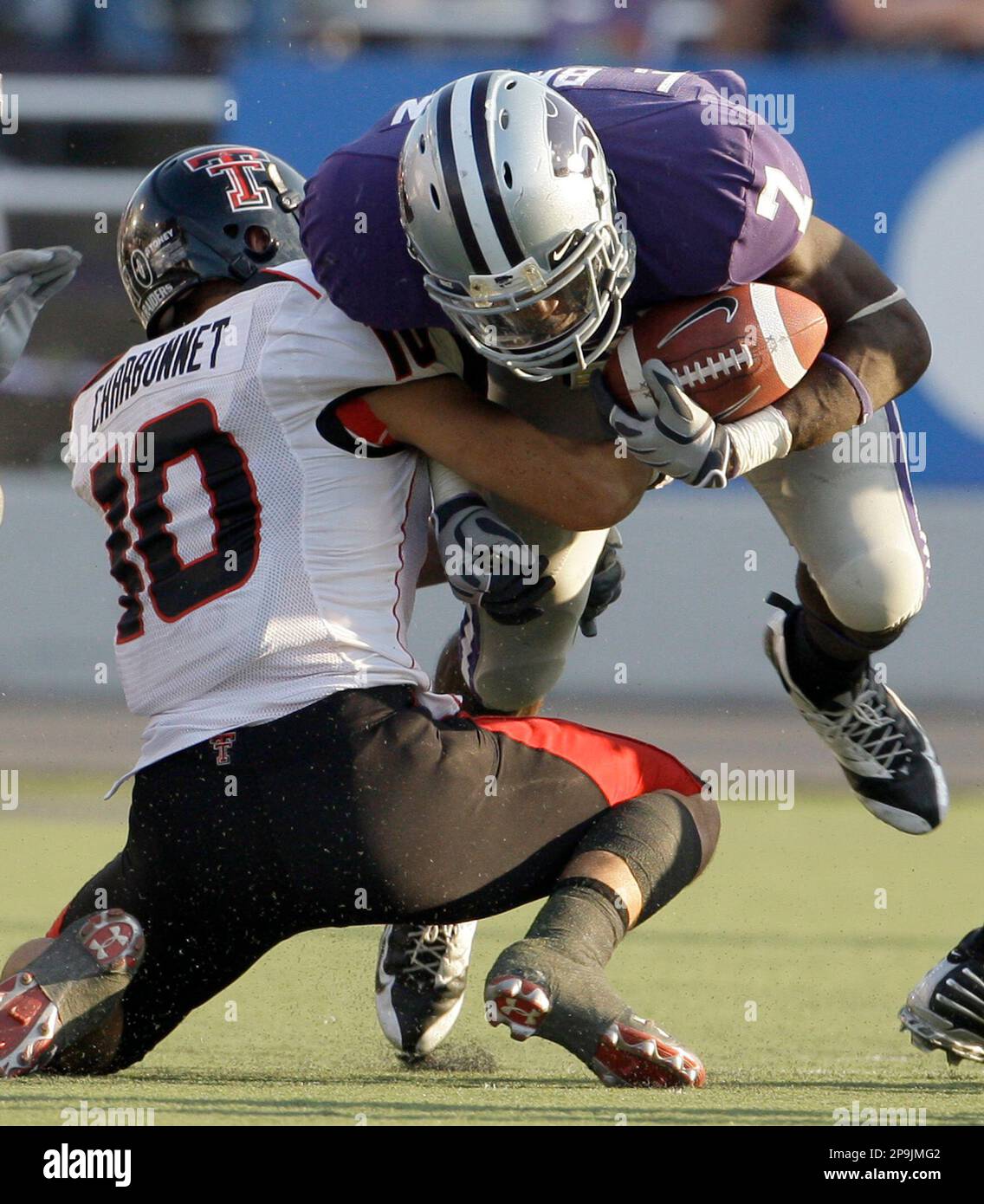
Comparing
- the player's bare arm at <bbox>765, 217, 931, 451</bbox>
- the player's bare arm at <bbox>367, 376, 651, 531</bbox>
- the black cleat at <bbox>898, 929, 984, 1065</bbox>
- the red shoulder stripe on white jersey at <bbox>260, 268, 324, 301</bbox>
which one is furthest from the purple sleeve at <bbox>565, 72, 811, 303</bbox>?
the black cleat at <bbox>898, 929, 984, 1065</bbox>

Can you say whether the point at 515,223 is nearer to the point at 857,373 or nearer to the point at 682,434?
the point at 682,434

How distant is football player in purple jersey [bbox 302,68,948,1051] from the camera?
3012mm

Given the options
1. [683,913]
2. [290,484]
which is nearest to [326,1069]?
[290,484]

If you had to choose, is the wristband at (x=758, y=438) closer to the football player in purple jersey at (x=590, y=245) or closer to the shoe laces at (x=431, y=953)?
the football player in purple jersey at (x=590, y=245)

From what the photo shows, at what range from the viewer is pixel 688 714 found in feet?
28.6

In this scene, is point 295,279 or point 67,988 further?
point 295,279

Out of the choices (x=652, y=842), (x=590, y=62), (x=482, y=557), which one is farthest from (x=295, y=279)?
(x=590, y=62)

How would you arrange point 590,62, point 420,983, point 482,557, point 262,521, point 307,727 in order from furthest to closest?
1. point 590,62
2. point 420,983
3. point 482,557
4. point 262,521
5. point 307,727

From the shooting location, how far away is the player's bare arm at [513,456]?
10.2ft

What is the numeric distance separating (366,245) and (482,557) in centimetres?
55

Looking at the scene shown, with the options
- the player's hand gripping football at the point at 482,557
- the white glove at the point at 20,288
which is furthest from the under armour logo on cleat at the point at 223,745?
the white glove at the point at 20,288

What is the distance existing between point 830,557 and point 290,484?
124cm

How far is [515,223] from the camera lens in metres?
3.01

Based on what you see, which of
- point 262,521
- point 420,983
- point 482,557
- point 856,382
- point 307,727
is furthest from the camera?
point 420,983
